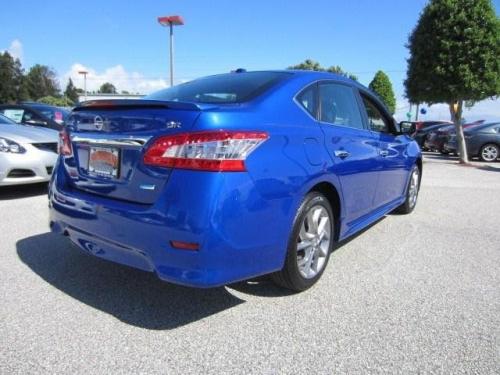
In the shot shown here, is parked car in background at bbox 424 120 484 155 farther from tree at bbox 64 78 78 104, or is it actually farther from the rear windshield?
tree at bbox 64 78 78 104

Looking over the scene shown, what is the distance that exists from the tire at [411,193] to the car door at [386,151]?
1.60 feet

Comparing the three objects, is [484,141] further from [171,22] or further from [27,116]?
[27,116]

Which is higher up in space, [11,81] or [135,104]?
[11,81]

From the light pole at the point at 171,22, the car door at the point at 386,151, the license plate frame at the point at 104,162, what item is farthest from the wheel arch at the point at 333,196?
the light pole at the point at 171,22

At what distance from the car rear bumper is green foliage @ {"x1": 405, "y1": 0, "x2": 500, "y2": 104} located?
11.6 meters

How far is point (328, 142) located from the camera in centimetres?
315

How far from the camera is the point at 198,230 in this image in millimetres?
2285

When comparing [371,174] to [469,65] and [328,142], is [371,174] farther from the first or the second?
[469,65]

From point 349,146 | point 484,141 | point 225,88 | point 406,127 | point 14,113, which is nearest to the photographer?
point 225,88

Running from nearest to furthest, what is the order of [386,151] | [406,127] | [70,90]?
1. [386,151]
2. [406,127]
3. [70,90]

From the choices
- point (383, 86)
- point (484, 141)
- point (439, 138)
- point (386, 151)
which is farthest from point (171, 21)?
point (383, 86)

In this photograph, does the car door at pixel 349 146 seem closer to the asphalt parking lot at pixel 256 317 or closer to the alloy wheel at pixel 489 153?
the asphalt parking lot at pixel 256 317

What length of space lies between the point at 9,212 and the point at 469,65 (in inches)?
471

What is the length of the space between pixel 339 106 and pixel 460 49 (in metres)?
10.4
